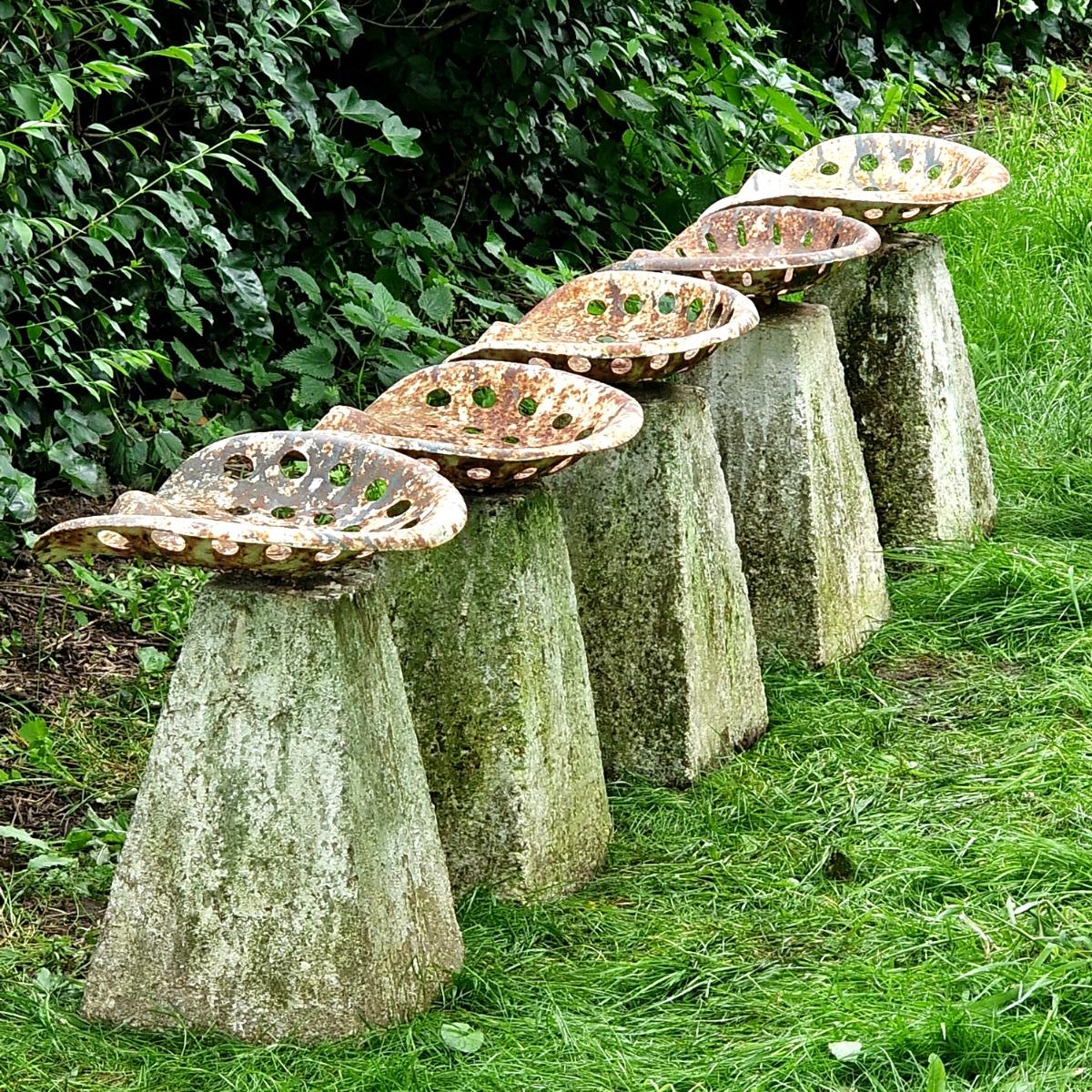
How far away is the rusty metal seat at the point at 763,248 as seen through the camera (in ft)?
13.2

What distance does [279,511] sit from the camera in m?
2.93

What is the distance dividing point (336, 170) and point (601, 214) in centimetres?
164

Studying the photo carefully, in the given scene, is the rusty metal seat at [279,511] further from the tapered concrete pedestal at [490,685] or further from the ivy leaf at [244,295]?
the ivy leaf at [244,295]

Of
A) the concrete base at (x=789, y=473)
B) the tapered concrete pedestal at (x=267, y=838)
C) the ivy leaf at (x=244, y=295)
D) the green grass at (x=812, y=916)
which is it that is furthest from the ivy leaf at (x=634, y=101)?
the tapered concrete pedestal at (x=267, y=838)

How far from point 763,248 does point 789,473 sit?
2.34 feet

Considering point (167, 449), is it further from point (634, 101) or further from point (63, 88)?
point (634, 101)

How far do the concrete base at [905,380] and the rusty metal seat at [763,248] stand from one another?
0.82 ft

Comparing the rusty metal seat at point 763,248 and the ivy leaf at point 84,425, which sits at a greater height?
the rusty metal seat at point 763,248

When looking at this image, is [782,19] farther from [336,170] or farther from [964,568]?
[964,568]

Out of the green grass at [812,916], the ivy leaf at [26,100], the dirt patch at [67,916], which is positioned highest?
the ivy leaf at [26,100]

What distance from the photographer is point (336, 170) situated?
202 inches

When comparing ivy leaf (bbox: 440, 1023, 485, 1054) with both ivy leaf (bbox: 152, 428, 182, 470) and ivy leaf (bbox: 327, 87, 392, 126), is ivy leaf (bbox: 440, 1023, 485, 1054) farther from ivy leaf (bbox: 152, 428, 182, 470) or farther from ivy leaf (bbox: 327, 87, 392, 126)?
ivy leaf (bbox: 327, 87, 392, 126)

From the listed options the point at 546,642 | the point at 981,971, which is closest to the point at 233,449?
the point at 546,642

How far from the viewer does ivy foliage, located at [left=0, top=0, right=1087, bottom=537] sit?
4.30m
